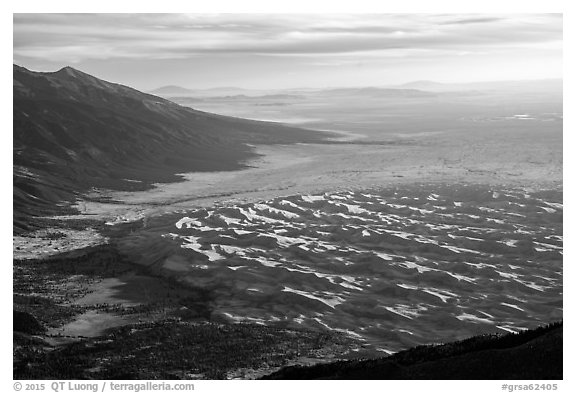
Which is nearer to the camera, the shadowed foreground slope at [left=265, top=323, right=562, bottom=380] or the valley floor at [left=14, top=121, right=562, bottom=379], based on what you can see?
the shadowed foreground slope at [left=265, top=323, right=562, bottom=380]

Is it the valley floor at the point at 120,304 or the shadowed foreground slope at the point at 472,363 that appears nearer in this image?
the shadowed foreground slope at the point at 472,363

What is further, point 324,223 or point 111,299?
point 324,223

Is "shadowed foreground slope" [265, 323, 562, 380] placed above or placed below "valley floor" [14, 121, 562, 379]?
above

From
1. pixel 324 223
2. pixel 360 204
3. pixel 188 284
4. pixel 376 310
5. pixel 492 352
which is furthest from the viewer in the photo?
pixel 360 204

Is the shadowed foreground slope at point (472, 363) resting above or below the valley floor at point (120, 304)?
above

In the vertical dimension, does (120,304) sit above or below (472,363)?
below

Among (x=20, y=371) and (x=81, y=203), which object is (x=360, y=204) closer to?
(x=81, y=203)

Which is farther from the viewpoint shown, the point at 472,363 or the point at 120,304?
the point at 120,304

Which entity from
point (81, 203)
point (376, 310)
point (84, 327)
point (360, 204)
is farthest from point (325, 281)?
point (81, 203)
